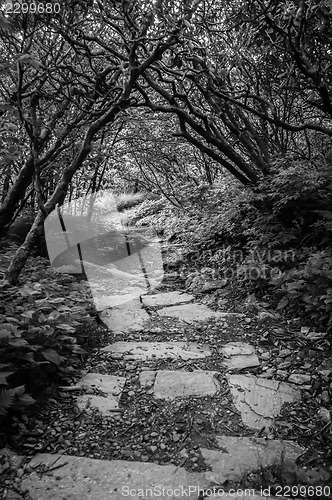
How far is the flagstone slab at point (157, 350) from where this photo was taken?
3566 mm

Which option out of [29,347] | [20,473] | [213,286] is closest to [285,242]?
[213,286]

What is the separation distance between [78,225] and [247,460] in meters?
8.64

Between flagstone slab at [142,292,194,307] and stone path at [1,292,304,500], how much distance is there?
28.6 inches

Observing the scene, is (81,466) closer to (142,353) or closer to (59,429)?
(59,429)

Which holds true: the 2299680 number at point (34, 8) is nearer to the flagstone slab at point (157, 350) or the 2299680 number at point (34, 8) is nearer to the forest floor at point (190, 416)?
the forest floor at point (190, 416)

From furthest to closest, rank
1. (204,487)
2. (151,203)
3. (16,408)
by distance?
(151,203) → (16,408) → (204,487)

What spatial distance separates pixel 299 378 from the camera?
2.93 meters

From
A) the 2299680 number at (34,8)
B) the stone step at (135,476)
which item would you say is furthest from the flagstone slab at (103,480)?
the 2299680 number at (34,8)

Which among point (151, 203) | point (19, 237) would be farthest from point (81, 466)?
point (151, 203)

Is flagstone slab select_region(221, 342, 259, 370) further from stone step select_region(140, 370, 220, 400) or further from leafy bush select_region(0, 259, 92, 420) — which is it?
leafy bush select_region(0, 259, 92, 420)

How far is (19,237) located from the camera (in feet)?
26.2

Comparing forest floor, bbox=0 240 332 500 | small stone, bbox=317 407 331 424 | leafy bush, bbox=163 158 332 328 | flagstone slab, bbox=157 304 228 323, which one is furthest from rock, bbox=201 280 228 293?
small stone, bbox=317 407 331 424

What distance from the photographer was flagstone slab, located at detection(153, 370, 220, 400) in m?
2.86

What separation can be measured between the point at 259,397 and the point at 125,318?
235 cm
